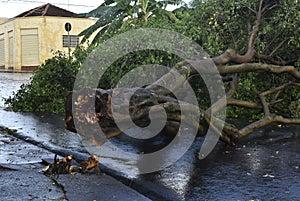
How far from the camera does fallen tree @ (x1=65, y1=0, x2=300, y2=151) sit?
4.67m

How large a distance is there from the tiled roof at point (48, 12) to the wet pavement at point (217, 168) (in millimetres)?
31165

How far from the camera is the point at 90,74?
8094 millimetres

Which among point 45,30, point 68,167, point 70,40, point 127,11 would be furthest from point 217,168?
point 70,40

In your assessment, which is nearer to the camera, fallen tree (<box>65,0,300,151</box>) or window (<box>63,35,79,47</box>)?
fallen tree (<box>65,0,300,151</box>)

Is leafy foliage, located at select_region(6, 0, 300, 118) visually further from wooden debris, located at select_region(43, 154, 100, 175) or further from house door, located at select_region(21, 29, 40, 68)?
house door, located at select_region(21, 29, 40, 68)

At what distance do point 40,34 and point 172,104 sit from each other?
105 feet

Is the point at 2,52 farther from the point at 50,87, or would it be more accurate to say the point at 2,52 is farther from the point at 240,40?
the point at 240,40

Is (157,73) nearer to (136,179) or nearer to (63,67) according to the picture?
(63,67)

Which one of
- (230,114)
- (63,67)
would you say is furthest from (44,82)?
(230,114)

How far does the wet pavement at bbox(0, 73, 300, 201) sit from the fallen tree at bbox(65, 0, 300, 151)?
0.34 m

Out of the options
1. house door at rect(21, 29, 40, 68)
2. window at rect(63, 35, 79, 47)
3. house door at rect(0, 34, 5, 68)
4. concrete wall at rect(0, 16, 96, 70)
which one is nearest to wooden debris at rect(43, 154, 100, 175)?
concrete wall at rect(0, 16, 96, 70)

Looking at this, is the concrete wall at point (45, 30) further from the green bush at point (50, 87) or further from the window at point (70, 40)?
the green bush at point (50, 87)

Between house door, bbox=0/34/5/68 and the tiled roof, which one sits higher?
the tiled roof

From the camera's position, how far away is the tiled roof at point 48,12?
36.9m
